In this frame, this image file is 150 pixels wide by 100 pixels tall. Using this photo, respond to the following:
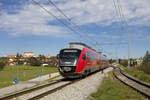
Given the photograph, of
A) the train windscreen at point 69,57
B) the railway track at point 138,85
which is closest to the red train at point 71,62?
the train windscreen at point 69,57

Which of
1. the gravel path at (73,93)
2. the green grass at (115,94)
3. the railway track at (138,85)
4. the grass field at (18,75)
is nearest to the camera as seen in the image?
the green grass at (115,94)

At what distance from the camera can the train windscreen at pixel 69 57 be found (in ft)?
59.4

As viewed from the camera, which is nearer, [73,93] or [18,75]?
[73,93]

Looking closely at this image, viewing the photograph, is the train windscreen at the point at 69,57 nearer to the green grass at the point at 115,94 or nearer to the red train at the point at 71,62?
the red train at the point at 71,62

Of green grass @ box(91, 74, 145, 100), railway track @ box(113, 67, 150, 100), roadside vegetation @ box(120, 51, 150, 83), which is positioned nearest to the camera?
green grass @ box(91, 74, 145, 100)

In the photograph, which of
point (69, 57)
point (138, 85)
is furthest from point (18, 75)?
point (138, 85)

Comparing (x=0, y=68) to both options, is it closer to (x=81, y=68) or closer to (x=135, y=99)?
(x=81, y=68)

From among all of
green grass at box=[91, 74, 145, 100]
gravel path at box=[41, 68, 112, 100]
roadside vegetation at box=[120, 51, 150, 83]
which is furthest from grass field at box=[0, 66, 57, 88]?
roadside vegetation at box=[120, 51, 150, 83]

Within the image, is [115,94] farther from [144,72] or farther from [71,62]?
[144,72]

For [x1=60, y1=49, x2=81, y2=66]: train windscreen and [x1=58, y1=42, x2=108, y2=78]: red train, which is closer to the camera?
[x1=58, y1=42, x2=108, y2=78]: red train

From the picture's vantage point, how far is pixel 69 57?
18.4m

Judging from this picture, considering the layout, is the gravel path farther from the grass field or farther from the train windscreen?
the grass field

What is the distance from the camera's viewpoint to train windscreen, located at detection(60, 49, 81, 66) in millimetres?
18109

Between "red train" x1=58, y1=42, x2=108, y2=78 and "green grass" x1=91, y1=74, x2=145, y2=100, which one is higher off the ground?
"red train" x1=58, y1=42, x2=108, y2=78
